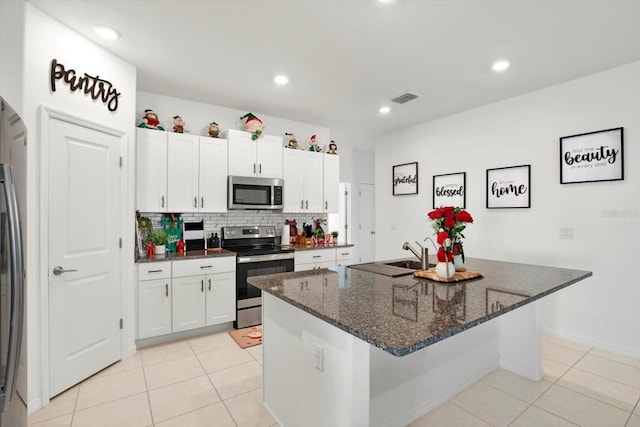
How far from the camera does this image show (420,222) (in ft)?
15.7

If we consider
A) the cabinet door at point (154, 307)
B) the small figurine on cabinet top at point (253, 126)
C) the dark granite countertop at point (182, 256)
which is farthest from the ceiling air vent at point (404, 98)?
the cabinet door at point (154, 307)

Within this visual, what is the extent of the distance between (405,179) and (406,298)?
11.9 ft

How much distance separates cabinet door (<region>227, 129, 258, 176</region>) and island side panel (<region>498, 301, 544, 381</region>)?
10.1ft

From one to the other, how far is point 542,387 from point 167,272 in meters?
3.37

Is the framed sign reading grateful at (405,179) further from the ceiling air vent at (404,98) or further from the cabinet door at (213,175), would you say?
the cabinet door at (213,175)

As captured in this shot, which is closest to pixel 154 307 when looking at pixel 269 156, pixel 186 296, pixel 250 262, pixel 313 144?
pixel 186 296

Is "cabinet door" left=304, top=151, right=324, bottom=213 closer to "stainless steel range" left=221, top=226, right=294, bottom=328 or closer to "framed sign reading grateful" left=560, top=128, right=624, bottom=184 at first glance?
"stainless steel range" left=221, top=226, right=294, bottom=328

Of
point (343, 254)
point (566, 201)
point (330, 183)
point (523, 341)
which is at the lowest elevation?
point (523, 341)

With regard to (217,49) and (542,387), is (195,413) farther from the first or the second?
(217,49)

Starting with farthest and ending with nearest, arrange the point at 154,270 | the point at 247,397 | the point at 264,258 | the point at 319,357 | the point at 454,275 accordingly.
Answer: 1. the point at 264,258
2. the point at 154,270
3. the point at 247,397
4. the point at 454,275
5. the point at 319,357

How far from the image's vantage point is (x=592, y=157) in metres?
3.12

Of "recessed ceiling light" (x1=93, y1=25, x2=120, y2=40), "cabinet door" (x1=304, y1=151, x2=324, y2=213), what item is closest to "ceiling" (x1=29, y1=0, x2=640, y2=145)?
"recessed ceiling light" (x1=93, y1=25, x2=120, y2=40)

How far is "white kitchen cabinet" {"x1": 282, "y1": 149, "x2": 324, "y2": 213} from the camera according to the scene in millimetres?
4301

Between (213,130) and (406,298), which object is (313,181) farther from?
(406,298)
